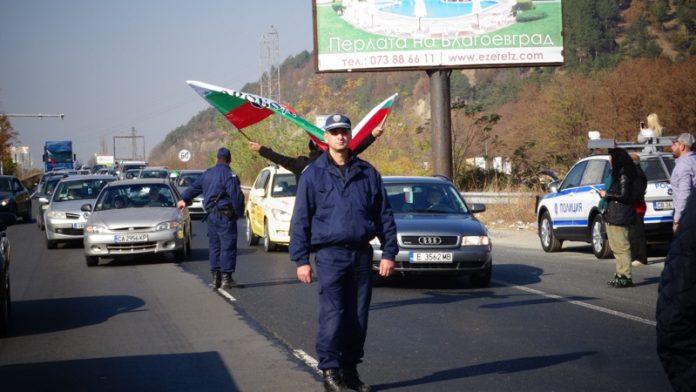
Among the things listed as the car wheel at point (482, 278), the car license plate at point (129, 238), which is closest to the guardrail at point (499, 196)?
the car license plate at point (129, 238)

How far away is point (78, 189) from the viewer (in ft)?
Answer: 83.4

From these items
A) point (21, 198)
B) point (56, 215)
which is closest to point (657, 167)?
point (56, 215)

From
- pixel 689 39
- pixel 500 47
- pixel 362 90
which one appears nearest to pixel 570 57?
pixel 689 39

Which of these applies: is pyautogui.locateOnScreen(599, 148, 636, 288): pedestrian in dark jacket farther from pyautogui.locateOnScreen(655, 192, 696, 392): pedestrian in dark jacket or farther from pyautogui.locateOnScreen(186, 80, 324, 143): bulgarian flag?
pyautogui.locateOnScreen(655, 192, 696, 392): pedestrian in dark jacket

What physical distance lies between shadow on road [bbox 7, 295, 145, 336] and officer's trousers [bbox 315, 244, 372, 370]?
15.2ft

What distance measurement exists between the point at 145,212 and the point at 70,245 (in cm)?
666

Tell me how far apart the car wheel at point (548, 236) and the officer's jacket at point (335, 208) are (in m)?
12.8

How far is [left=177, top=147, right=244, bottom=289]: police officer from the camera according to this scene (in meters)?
14.0

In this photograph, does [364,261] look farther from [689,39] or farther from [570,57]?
[570,57]

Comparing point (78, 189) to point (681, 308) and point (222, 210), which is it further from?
point (681, 308)

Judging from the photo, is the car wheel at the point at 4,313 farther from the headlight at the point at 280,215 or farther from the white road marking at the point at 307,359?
the headlight at the point at 280,215

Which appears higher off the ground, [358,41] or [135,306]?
[358,41]

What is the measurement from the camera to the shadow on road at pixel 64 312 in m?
11.2

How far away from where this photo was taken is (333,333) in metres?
7.19
